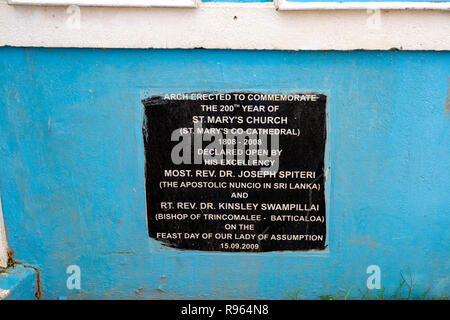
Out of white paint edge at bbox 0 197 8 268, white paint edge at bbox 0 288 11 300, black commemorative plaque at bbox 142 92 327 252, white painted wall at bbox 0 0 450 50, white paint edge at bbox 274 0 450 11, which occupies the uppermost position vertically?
white paint edge at bbox 274 0 450 11

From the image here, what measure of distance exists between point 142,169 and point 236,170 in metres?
0.52

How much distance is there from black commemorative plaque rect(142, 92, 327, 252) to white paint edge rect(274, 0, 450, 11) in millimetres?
435

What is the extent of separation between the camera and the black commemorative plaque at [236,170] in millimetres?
2471

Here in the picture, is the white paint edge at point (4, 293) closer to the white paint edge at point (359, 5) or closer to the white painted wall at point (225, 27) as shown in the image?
the white painted wall at point (225, 27)

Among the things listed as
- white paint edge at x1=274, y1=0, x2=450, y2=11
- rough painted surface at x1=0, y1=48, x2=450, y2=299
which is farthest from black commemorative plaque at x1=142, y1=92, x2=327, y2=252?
white paint edge at x1=274, y1=0, x2=450, y2=11

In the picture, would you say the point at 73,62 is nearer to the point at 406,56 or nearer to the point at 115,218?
the point at 115,218

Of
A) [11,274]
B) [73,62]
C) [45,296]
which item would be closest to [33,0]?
[73,62]

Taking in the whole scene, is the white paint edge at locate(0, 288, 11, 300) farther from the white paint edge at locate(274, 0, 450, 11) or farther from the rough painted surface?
the white paint edge at locate(274, 0, 450, 11)

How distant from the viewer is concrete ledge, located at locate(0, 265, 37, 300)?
2541 mm

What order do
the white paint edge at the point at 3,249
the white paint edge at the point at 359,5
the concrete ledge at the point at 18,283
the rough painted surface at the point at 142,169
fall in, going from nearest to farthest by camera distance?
1. the white paint edge at the point at 359,5
2. the rough painted surface at the point at 142,169
3. the concrete ledge at the point at 18,283
4. the white paint edge at the point at 3,249

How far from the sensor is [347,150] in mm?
2510

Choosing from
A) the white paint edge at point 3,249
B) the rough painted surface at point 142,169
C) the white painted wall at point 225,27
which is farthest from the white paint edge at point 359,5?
the white paint edge at point 3,249

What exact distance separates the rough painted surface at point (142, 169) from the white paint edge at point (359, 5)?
226 mm

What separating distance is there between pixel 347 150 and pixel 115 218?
134cm
